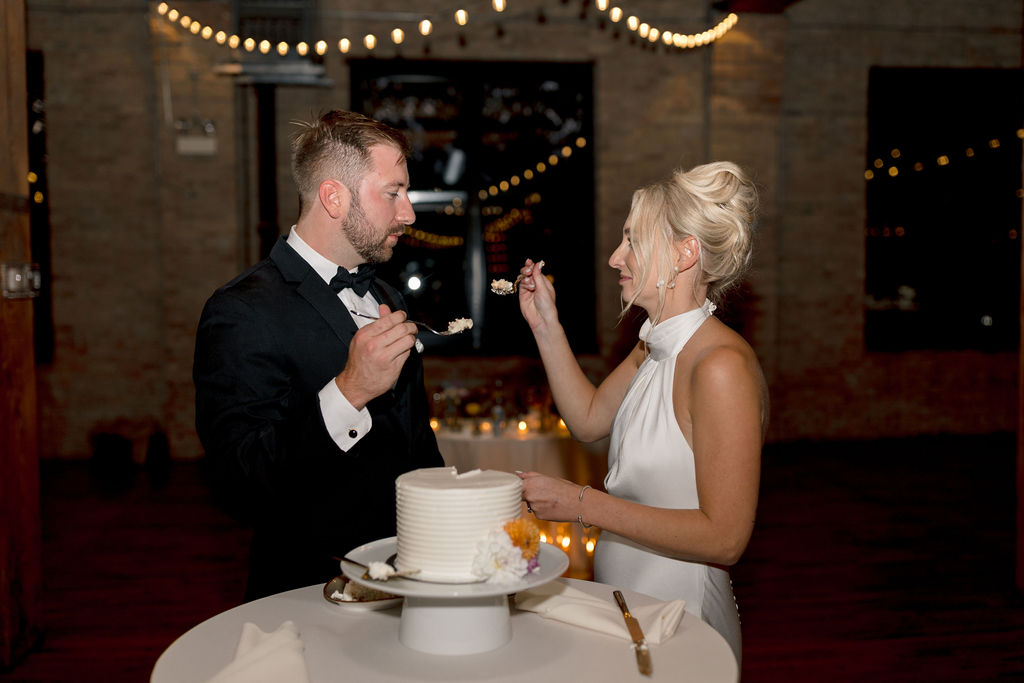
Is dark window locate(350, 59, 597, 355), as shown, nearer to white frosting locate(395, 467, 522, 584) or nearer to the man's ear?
the man's ear

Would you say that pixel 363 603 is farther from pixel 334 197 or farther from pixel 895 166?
pixel 895 166

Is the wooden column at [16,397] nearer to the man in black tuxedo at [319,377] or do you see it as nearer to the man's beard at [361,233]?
the man in black tuxedo at [319,377]

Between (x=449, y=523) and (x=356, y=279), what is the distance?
0.93m

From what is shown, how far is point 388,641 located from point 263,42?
6.60 metres

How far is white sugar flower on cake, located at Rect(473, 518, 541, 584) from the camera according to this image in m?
1.43

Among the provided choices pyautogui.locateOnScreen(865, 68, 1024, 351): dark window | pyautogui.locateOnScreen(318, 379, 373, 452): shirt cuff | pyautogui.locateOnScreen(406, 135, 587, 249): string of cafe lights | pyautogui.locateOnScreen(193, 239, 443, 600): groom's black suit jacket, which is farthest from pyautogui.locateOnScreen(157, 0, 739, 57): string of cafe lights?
pyautogui.locateOnScreen(318, 379, 373, 452): shirt cuff

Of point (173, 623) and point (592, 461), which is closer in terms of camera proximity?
point (173, 623)

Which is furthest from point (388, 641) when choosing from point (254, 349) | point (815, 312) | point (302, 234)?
point (815, 312)

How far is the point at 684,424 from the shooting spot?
6.84 ft

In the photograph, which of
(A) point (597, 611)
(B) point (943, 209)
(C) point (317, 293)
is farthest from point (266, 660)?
(B) point (943, 209)

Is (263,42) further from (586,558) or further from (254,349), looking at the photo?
(254,349)

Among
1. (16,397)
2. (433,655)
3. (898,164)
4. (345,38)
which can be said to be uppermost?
(345,38)

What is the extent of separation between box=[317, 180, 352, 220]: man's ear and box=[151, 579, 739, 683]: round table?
92 centimetres

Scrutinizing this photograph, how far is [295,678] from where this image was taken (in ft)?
4.72
